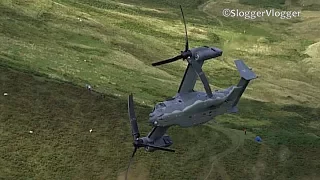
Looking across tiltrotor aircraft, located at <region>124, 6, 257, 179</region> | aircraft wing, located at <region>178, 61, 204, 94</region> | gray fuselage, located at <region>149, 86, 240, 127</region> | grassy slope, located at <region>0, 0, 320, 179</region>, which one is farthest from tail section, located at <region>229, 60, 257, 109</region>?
grassy slope, located at <region>0, 0, 320, 179</region>

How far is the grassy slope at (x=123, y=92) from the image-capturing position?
196 ft

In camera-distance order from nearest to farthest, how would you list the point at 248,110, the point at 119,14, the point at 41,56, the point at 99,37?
the point at 248,110
the point at 41,56
the point at 99,37
the point at 119,14

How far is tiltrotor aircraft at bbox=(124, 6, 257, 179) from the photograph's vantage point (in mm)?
38781

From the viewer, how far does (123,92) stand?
79062 millimetres

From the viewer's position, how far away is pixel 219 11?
16188cm

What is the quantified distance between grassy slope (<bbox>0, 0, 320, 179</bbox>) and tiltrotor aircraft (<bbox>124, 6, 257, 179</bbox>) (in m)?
11.4

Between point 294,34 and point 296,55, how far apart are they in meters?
20.6

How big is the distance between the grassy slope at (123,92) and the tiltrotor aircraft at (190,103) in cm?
1140

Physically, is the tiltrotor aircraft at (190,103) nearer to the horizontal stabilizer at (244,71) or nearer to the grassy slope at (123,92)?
the horizontal stabilizer at (244,71)

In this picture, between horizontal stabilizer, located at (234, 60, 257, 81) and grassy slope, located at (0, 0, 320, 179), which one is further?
grassy slope, located at (0, 0, 320, 179)

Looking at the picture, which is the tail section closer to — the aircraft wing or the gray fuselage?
the gray fuselage

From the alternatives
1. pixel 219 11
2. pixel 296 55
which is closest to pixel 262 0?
pixel 219 11

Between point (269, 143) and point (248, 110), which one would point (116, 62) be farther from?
point (269, 143)

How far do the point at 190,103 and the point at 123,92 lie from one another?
40283mm
